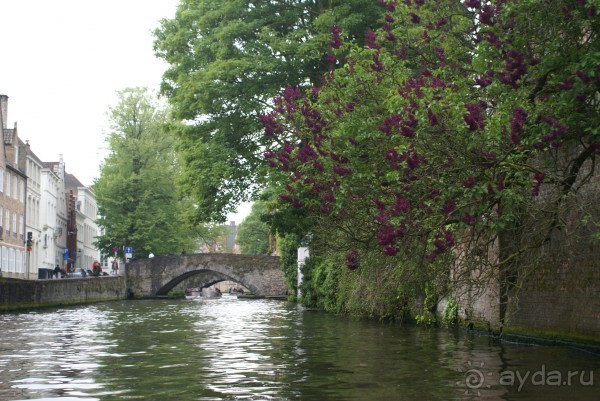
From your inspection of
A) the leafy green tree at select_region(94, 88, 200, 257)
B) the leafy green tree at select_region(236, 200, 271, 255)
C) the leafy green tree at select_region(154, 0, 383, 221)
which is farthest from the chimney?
the leafy green tree at select_region(236, 200, 271, 255)

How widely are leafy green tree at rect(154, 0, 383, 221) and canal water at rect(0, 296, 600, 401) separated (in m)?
9.16

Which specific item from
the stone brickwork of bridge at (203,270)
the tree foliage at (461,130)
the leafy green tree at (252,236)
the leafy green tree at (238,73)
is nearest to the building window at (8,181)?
the stone brickwork of bridge at (203,270)

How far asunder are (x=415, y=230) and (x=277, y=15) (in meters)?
15.1

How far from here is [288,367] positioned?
39.4 feet

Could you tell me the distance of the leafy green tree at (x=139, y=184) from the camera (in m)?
55.6

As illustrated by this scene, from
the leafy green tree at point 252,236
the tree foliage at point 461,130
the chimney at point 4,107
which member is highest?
the chimney at point 4,107

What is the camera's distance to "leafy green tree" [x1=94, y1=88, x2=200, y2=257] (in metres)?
55.6

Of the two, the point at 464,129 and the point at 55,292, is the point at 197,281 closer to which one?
the point at 55,292

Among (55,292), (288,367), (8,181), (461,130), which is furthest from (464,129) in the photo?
(8,181)

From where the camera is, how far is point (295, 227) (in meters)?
28.2

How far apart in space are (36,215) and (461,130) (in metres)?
57.8

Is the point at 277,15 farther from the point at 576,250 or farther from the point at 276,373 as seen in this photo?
the point at 276,373

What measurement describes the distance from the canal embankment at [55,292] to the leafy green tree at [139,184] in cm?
401

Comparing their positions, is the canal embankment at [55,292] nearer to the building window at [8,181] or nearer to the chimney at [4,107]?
the building window at [8,181]
